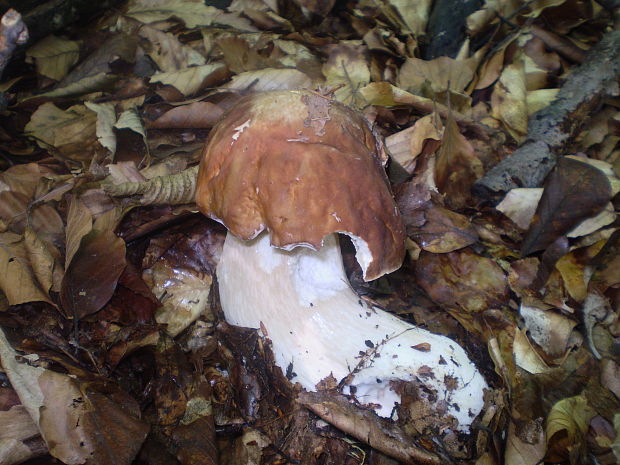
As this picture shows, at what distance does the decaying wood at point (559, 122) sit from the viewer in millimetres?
2465

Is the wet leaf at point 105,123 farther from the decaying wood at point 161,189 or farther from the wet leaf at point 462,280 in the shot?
the wet leaf at point 462,280

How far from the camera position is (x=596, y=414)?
178cm

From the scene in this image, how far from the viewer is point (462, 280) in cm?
230

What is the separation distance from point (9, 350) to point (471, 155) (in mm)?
2486

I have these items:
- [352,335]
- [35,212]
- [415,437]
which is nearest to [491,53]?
[352,335]

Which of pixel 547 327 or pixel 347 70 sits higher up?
pixel 347 70

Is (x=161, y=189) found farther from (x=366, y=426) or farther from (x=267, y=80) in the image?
(x=366, y=426)

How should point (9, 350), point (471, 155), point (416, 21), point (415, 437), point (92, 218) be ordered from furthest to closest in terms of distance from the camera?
point (416, 21), point (471, 155), point (92, 218), point (415, 437), point (9, 350)

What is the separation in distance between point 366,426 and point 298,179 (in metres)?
1.02

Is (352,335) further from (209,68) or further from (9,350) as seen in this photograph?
(209,68)

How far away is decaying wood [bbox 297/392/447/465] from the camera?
169 cm

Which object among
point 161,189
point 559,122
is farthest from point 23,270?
point 559,122

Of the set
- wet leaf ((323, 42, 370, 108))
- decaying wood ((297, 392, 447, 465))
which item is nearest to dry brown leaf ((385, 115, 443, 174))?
wet leaf ((323, 42, 370, 108))

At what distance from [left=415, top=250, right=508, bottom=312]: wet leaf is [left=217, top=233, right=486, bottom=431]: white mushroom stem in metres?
0.39
